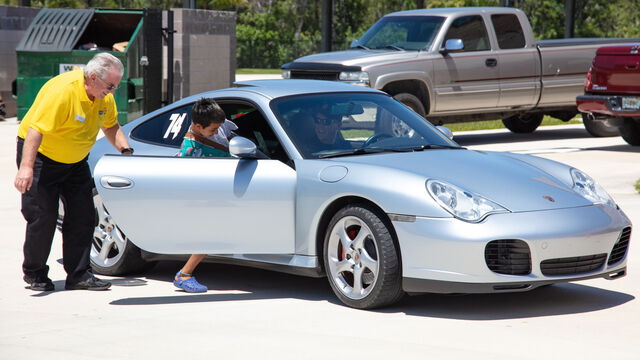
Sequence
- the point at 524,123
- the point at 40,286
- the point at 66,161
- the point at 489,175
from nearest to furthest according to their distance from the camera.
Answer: the point at 489,175, the point at 66,161, the point at 40,286, the point at 524,123

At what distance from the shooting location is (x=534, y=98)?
16.5m

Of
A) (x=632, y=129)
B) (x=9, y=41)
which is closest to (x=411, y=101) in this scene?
(x=632, y=129)

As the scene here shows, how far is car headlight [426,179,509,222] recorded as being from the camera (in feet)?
18.7

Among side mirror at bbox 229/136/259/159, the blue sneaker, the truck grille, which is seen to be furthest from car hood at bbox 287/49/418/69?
side mirror at bbox 229/136/259/159

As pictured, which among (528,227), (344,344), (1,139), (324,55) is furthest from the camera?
(1,139)

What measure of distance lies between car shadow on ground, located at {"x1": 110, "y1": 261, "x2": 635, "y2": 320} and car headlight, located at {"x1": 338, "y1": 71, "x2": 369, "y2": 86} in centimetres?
746

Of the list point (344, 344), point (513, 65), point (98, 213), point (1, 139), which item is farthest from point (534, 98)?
point (344, 344)

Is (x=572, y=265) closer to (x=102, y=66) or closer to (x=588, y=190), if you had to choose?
(x=588, y=190)

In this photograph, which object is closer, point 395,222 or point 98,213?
point 395,222

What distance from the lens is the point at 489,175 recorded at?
20.1 feet

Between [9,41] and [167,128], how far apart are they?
15.4m

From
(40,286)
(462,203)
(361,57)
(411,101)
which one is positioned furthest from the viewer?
(411,101)

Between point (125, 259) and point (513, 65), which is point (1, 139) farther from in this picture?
point (125, 259)

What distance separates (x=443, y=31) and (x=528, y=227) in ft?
33.8
